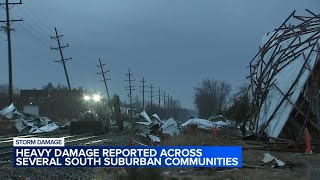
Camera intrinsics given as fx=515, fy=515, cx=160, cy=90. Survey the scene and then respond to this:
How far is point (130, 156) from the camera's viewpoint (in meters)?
10.8

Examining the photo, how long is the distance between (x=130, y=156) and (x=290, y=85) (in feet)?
56.4

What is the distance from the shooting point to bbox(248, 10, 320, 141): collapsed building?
25.1 meters

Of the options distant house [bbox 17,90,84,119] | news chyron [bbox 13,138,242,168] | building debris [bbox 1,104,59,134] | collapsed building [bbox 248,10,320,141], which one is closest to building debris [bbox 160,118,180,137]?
collapsed building [bbox 248,10,320,141]

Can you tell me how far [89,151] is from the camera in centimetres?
1127

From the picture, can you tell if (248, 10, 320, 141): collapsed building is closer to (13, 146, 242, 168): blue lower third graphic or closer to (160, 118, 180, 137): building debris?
(160, 118, 180, 137): building debris

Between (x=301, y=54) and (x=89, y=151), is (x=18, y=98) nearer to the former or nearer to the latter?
(x=301, y=54)

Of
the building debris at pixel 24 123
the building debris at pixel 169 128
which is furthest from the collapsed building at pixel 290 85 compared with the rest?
the building debris at pixel 24 123

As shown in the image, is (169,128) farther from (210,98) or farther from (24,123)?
(210,98)

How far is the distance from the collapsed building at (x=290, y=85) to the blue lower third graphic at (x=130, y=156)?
14.1m

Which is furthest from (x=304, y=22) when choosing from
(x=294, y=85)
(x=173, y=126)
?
(x=173, y=126)

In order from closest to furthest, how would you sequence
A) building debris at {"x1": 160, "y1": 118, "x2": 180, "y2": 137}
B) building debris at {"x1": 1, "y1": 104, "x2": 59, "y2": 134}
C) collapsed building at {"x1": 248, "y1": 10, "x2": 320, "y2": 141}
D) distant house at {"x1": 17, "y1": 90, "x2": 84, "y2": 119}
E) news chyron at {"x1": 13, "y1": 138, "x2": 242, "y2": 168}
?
news chyron at {"x1": 13, "y1": 138, "x2": 242, "y2": 168}
collapsed building at {"x1": 248, "y1": 10, "x2": 320, "y2": 141}
building debris at {"x1": 160, "y1": 118, "x2": 180, "y2": 137}
building debris at {"x1": 1, "y1": 104, "x2": 59, "y2": 134}
distant house at {"x1": 17, "y1": 90, "x2": 84, "y2": 119}

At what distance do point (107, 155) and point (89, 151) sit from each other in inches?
20.9

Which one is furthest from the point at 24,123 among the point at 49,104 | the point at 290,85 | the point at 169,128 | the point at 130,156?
the point at 49,104

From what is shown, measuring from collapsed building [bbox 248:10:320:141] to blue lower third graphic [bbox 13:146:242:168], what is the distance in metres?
14.1
